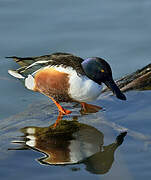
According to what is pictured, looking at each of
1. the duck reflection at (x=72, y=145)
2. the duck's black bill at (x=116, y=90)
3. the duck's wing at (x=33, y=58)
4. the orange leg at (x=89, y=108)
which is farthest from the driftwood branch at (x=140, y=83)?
the duck reflection at (x=72, y=145)

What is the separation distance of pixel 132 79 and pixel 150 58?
1.00 meters

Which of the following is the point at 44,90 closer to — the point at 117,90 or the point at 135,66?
the point at 117,90

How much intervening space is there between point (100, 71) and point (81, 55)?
161 cm

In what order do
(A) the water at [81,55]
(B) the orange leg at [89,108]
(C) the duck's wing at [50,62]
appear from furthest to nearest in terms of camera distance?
1. (C) the duck's wing at [50,62]
2. (B) the orange leg at [89,108]
3. (A) the water at [81,55]

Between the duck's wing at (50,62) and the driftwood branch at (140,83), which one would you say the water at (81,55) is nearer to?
the driftwood branch at (140,83)

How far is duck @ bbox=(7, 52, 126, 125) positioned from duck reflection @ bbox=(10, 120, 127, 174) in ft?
1.58

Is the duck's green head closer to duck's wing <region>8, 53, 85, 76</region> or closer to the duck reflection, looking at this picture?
duck's wing <region>8, 53, 85, 76</region>

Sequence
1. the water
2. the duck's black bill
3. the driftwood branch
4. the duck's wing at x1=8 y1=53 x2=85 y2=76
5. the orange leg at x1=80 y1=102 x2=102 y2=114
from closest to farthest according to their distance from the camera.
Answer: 1. the water
2. the duck's black bill
3. the orange leg at x1=80 y1=102 x2=102 y2=114
4. the duck's wing at x1=8 y1=53 x2=85 y2=76
5. the driftwood branch

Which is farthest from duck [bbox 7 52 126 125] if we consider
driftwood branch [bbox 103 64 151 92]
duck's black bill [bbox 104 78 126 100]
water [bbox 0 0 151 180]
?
driftwood branch [bbox 103 64 151 92]

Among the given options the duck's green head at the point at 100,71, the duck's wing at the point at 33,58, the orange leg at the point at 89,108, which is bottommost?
the orange leg at the point at 89,108

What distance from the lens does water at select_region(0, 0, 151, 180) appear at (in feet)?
16.5

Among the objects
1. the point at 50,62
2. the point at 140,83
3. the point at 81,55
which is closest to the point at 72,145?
the point at 50,62

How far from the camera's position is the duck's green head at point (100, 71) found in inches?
249

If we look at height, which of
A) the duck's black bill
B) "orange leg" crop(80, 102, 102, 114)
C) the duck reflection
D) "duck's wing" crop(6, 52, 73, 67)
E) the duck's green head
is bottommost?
the duck reflection
